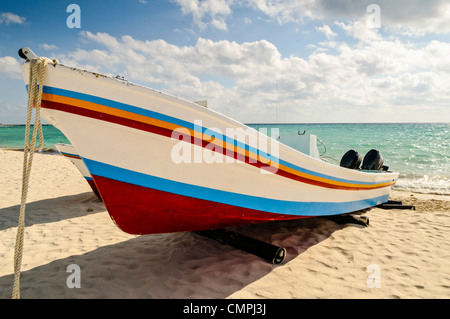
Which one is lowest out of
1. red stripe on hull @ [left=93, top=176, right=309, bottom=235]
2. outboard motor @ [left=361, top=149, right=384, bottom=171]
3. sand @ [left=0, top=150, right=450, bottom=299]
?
sand @ [left=0, top=150, right=450, bottom=299]

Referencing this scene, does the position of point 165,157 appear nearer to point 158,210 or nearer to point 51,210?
point 158,210

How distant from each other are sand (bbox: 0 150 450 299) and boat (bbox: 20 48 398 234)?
63cm

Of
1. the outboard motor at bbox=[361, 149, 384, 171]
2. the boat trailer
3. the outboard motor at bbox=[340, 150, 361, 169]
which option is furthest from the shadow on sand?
the outboard motor at bbox=[361, 149, 384, 171]

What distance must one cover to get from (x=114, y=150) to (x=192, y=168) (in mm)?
769

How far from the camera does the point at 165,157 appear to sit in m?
2.50

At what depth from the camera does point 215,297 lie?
262 cm

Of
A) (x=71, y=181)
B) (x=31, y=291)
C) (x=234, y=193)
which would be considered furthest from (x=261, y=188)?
(x=71, y=181)

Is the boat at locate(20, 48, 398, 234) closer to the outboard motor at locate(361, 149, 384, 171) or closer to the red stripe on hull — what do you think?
the red stripe on hull

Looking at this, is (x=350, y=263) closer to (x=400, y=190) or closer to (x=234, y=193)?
(x=234, y=193)

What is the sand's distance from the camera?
2744 mm

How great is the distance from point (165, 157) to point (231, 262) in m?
1.74

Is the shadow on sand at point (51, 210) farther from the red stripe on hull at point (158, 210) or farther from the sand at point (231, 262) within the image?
the red stripe on hull at point (158, 210)
